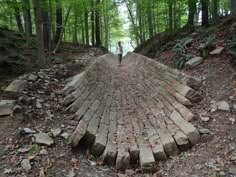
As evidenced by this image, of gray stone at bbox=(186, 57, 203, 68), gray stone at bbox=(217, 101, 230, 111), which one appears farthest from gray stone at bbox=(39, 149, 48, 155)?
gray stone at bbox=(186, 57, 203, 68)

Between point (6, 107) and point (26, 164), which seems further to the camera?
point (6, 107)

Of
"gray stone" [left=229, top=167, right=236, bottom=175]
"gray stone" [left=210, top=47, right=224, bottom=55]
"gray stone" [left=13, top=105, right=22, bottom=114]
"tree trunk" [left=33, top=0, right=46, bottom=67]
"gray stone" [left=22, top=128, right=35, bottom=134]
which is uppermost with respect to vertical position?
"tree trunk" [left=33, top=0, right=46, bottom=67]

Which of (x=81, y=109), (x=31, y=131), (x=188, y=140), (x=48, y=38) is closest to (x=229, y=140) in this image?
(x=188, y=140)

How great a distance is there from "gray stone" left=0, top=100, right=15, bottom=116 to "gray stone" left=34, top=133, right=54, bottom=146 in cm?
99

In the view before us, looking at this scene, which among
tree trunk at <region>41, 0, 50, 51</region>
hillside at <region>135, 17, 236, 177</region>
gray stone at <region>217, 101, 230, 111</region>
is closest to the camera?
hillside at <region>135, 17, 236, 177</region>

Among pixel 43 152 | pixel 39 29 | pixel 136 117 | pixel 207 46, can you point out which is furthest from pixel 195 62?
pixel 43 152

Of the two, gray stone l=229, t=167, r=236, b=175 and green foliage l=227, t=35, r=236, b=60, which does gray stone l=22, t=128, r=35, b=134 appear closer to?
gray stone l=229, t=167, r=236, b=175

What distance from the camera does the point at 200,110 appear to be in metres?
5.38

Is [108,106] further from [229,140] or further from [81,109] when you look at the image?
[229,140]

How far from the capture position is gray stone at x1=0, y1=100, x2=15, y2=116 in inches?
196

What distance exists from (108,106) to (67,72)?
99.5 inches

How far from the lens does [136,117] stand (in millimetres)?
5867

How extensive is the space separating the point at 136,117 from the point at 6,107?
9.32 feet

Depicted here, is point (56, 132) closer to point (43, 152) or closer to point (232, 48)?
point (43, 152)
